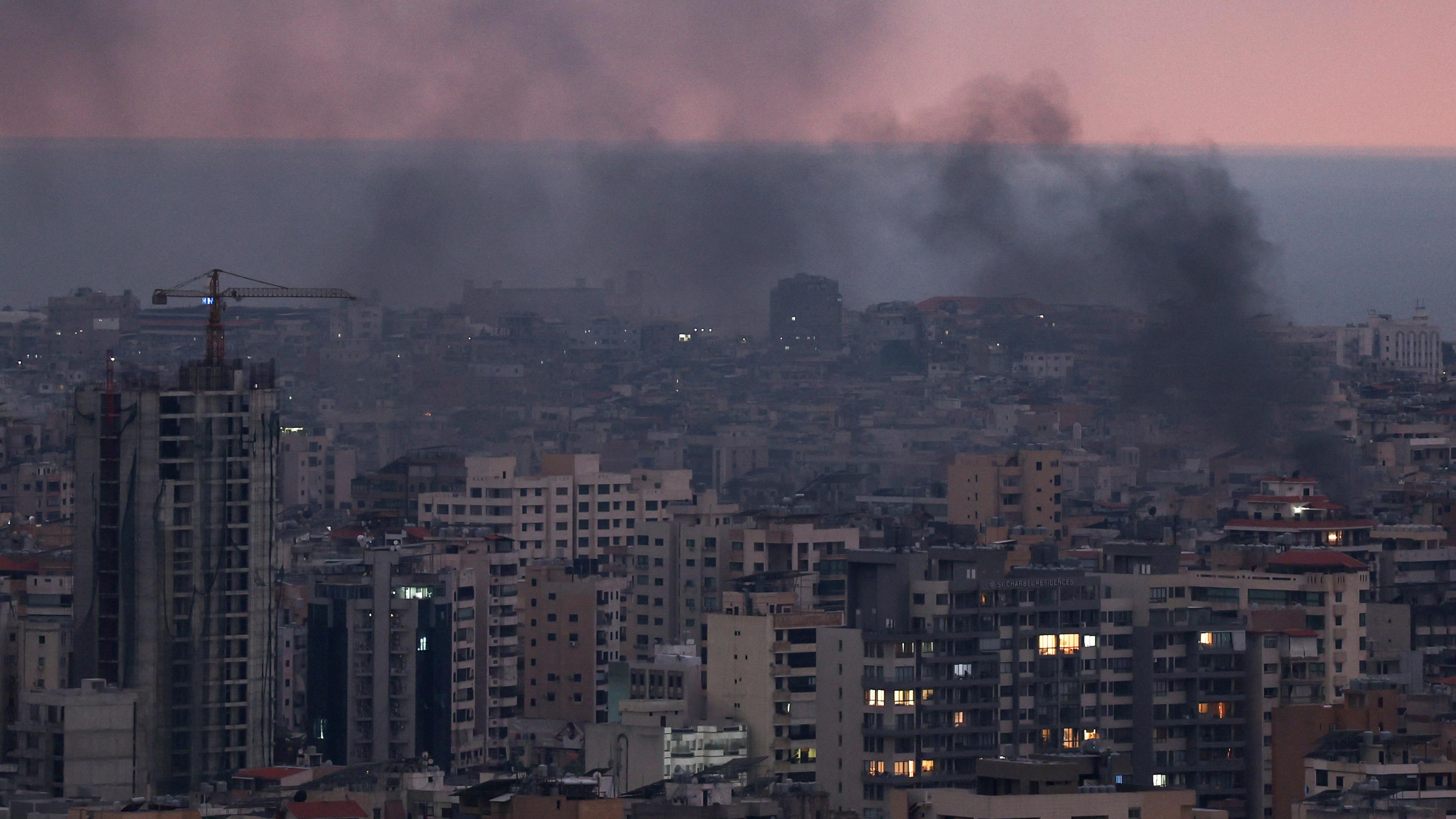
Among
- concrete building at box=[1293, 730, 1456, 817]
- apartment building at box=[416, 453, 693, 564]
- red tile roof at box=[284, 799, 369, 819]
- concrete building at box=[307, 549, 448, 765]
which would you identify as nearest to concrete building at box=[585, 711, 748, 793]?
red tile roof at box=[284, 799, 369, 819]

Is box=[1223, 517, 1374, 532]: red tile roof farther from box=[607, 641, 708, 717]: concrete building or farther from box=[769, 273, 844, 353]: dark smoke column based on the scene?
box=[769, 273, 844, 353]: dark smoke column

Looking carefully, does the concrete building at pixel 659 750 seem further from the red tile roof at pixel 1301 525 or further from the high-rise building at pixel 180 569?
the red tile roof at pixel 1301 525

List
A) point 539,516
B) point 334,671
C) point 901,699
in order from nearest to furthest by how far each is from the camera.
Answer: point 901,699 → point 334,671 → point 539,516

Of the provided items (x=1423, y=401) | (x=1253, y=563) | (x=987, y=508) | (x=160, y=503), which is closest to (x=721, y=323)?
(x=1423, y=401)

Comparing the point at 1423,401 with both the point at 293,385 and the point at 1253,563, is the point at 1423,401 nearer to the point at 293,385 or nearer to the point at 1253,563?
the point at 293,385

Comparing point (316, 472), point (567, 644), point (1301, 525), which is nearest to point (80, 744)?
point (567, 644)
